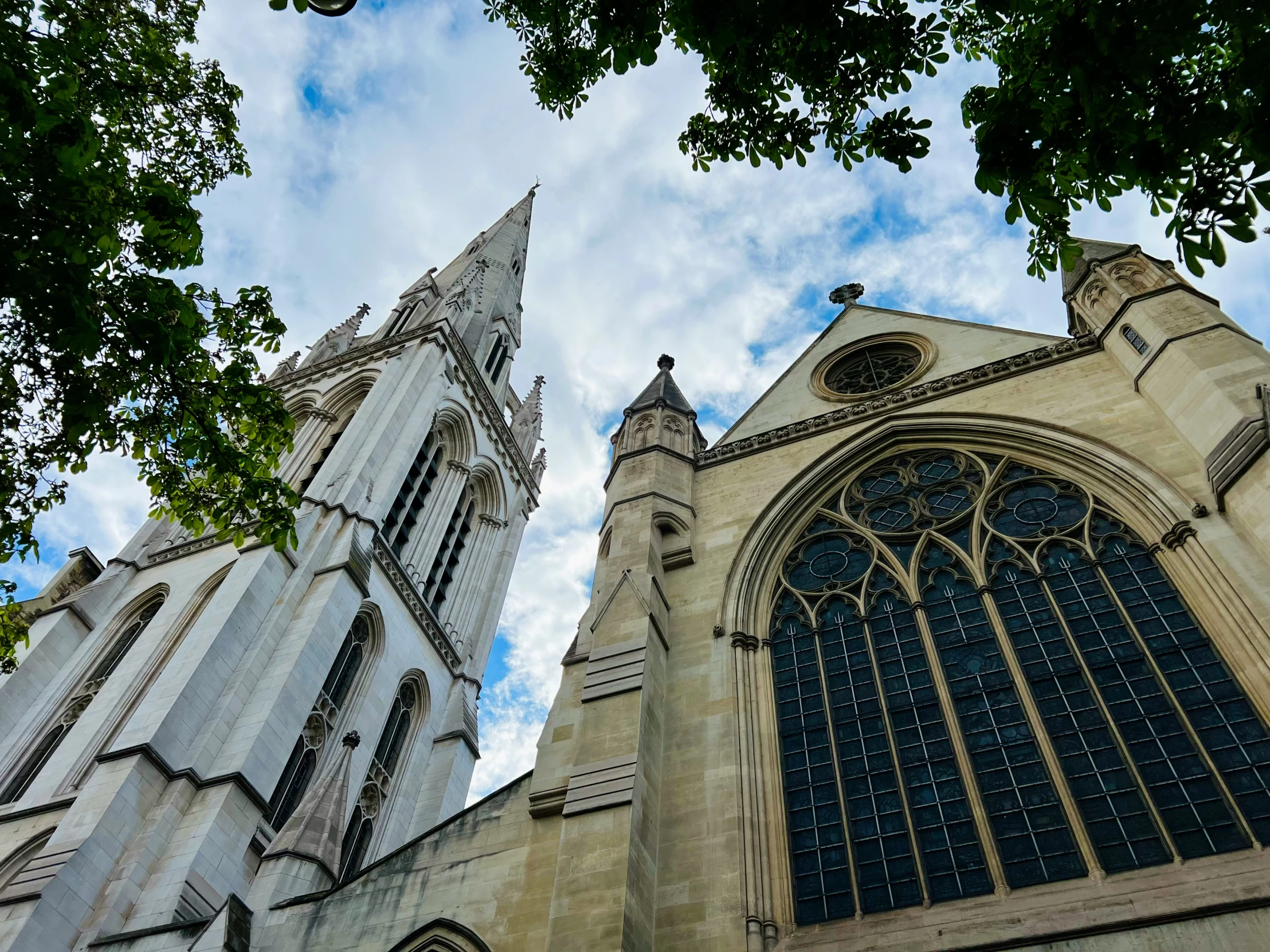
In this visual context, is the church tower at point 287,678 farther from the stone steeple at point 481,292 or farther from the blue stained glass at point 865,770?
the blue stained glass at point 865,770

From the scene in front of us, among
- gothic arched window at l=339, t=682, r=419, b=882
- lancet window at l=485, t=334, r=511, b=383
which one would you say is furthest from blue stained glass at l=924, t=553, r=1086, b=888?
lancet window at l=485, t=334, r=511, b=383

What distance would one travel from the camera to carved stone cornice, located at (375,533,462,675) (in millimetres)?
23234

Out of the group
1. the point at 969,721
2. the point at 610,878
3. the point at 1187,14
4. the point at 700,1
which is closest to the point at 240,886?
the point at 610,878

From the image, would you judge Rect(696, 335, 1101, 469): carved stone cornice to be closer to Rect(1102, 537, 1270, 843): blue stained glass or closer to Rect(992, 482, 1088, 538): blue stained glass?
Rect(992, 482, 1088, 538): blue stained glass

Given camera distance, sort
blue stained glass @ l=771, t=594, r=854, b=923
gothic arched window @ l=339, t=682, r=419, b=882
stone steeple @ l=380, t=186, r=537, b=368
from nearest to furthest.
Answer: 1. blue stained glass @ l=771, t=594, r=854, b=923
2. gothic arched window @ l=339, t=682, r=419, b=882
3. stone steeple @ l=380, t=186, r=537, b=368

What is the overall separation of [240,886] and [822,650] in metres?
11.0

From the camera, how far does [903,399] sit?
44.7ft

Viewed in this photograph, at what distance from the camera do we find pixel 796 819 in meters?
8.90

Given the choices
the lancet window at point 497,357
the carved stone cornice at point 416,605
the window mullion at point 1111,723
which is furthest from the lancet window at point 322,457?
the window mullion at point 1111,723

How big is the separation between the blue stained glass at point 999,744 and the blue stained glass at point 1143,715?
0.80m

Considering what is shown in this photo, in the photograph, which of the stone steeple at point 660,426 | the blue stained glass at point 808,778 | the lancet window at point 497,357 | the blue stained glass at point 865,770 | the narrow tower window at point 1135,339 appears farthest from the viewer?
the lancet window at point 497,357

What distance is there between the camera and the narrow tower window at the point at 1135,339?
1157cm

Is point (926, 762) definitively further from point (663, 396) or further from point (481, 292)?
point (481, 292)

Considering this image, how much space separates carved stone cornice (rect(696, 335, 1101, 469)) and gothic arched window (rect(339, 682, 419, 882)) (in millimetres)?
11297
